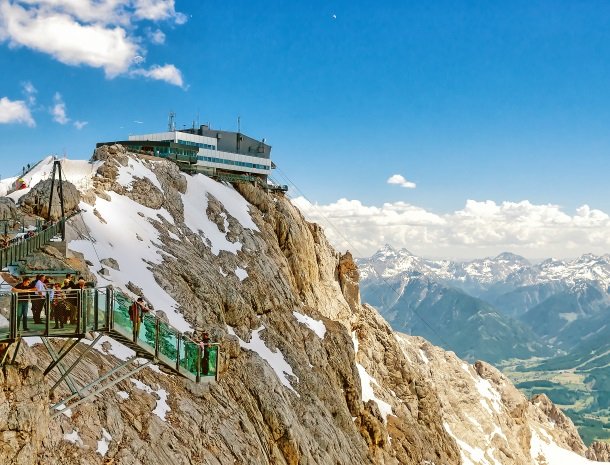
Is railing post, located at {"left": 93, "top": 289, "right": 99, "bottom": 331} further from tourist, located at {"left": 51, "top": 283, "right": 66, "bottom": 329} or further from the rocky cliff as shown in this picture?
the rocky cliff

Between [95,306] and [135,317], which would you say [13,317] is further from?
[135,317]

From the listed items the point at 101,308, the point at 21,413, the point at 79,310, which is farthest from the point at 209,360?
the point at 21,413

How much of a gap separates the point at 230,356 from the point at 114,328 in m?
24.6

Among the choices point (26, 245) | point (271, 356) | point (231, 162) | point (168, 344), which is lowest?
point (271, 356)

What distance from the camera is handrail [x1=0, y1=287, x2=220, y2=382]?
52.3 feet

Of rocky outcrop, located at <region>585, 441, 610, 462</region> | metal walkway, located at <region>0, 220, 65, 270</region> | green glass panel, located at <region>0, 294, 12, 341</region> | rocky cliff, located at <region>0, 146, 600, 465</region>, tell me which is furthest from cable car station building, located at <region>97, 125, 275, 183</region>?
rocky outcrop, located at <region>585, 441, 610, 462</region>

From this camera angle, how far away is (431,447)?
228 feet

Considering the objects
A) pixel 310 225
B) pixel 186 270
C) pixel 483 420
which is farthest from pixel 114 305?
pixel 483 420

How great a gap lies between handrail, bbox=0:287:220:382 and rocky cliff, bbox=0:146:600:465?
5.83 ft

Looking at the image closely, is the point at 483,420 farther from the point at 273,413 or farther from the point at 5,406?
the point at 5,406

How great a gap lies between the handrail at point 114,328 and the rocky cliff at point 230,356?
1.78 m

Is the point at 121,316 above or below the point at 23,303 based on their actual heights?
below

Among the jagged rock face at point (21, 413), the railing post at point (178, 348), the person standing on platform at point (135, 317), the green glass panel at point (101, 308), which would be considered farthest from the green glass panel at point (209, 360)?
the jagged rock face at point (21, 413)

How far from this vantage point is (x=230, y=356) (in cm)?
4147
